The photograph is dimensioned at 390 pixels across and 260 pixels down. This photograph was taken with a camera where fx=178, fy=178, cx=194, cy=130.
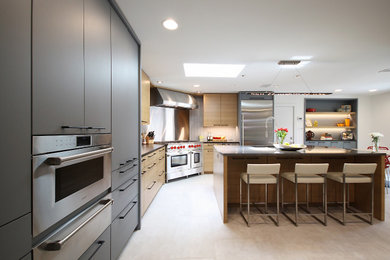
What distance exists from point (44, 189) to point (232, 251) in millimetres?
1817

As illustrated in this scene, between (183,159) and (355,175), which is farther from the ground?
(355,175)

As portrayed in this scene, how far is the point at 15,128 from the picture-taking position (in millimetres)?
728

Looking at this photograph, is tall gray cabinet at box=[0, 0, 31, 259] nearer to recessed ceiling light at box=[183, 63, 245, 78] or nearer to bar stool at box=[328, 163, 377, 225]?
recessed ceiling light at box=[183, 63, 245, 78]

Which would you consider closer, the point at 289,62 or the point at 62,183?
the point at 62,183

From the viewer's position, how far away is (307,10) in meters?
1.75

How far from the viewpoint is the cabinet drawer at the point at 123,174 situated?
5.30ft

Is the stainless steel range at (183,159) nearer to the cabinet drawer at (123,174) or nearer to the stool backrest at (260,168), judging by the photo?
the cabinet drawer at (123,174)

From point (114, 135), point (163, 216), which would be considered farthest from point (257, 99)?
point (114, 135)

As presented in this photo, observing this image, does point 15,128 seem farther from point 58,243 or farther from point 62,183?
point 58,243

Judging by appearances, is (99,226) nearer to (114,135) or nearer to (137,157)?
(114,135)

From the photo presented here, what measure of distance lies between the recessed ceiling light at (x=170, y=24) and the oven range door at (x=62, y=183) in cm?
148

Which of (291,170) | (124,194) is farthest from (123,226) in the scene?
(291,170)

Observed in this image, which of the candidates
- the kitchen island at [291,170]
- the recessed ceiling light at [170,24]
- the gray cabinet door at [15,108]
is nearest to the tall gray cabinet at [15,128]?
the gray cabinet door at [15,108]

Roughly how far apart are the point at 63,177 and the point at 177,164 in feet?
12.1
